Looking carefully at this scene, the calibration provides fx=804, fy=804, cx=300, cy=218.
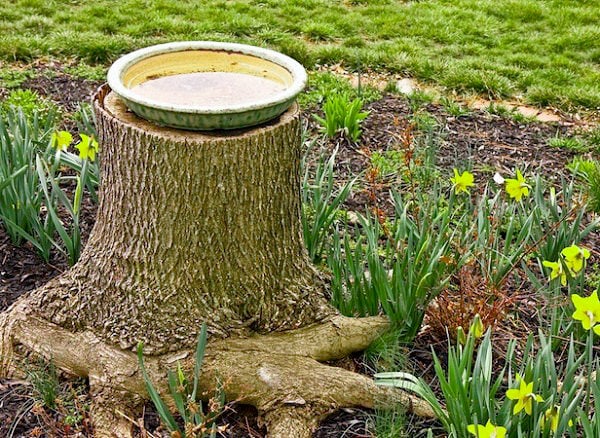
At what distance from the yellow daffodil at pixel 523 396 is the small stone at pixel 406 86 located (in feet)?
11.4

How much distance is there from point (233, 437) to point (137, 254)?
0.63 m

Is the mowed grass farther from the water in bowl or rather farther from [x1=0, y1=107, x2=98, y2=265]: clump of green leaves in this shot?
the water in bowl

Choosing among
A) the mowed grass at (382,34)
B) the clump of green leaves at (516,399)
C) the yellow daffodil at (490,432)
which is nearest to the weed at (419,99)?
the mowed grass at (382,34)

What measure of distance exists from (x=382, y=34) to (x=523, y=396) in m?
4.75

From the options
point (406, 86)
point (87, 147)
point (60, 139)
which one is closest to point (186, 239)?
point (87, 147)

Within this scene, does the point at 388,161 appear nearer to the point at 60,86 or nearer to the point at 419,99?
the point at 419,99

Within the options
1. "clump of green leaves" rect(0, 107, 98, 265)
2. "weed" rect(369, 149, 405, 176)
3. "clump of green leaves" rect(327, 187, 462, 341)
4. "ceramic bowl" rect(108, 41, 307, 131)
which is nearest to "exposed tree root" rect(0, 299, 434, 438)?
"clump of green leaves" rect(327, 187, 462, 341)

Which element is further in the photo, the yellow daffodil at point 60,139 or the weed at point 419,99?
the weed at point 419,99

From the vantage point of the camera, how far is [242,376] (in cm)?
252

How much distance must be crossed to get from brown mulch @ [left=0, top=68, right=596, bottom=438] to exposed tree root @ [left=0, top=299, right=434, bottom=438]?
0.22 ft

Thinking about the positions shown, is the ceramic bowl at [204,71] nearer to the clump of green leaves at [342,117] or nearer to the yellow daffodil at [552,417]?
the yellow daffodil at [552,417]

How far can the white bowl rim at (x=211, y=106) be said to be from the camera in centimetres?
221

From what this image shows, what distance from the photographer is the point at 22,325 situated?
2674 mm

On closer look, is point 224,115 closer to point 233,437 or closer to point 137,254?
point 137,254
